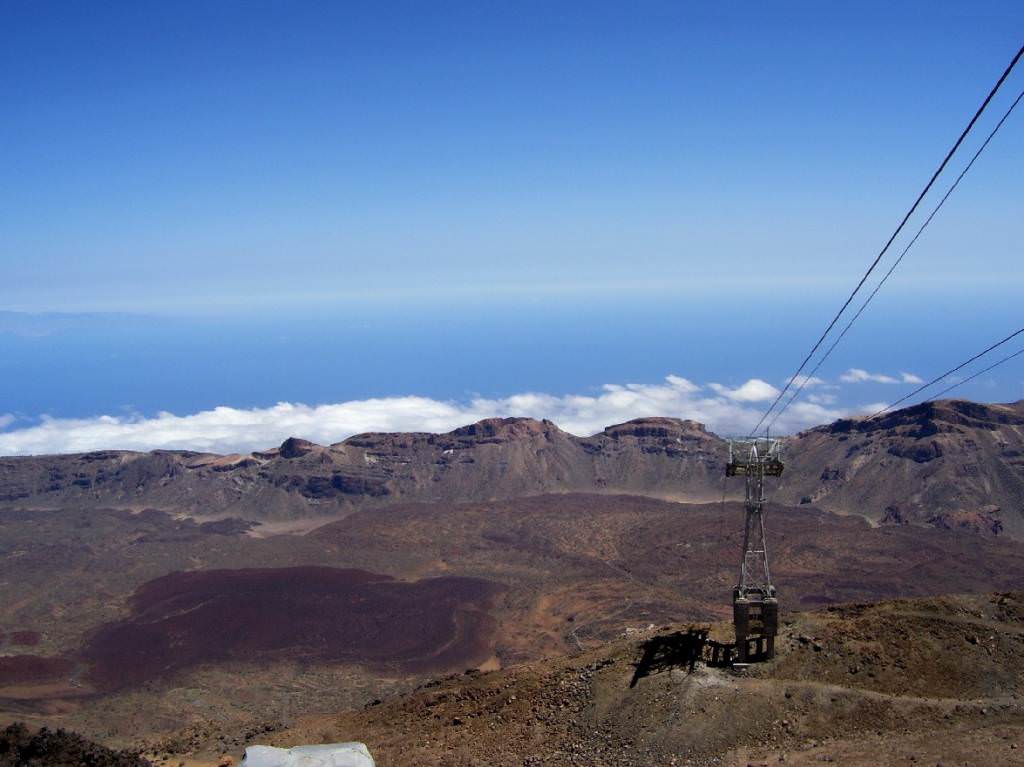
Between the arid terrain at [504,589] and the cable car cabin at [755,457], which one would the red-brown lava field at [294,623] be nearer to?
the arid terrain at [504,589]

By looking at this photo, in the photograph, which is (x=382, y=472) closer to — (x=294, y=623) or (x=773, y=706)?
(x=294, y=623)

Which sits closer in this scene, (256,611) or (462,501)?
(256,611)

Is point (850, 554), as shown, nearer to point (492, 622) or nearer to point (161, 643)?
point (492, 622)

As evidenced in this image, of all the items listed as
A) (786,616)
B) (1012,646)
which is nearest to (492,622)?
(786,616)

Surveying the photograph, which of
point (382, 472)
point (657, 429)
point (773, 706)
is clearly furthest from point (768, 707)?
point (657, 429)

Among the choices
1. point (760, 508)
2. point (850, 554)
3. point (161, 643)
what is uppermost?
point (760, 508)

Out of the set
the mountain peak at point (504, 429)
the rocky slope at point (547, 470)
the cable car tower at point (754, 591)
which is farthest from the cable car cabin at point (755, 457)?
the mountain peak at point (504, 429)

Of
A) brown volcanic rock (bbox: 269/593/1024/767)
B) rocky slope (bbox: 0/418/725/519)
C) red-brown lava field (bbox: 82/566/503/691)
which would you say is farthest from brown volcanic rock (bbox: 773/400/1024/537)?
brown volcanic rock (bbox: 269/593/1024/767)
